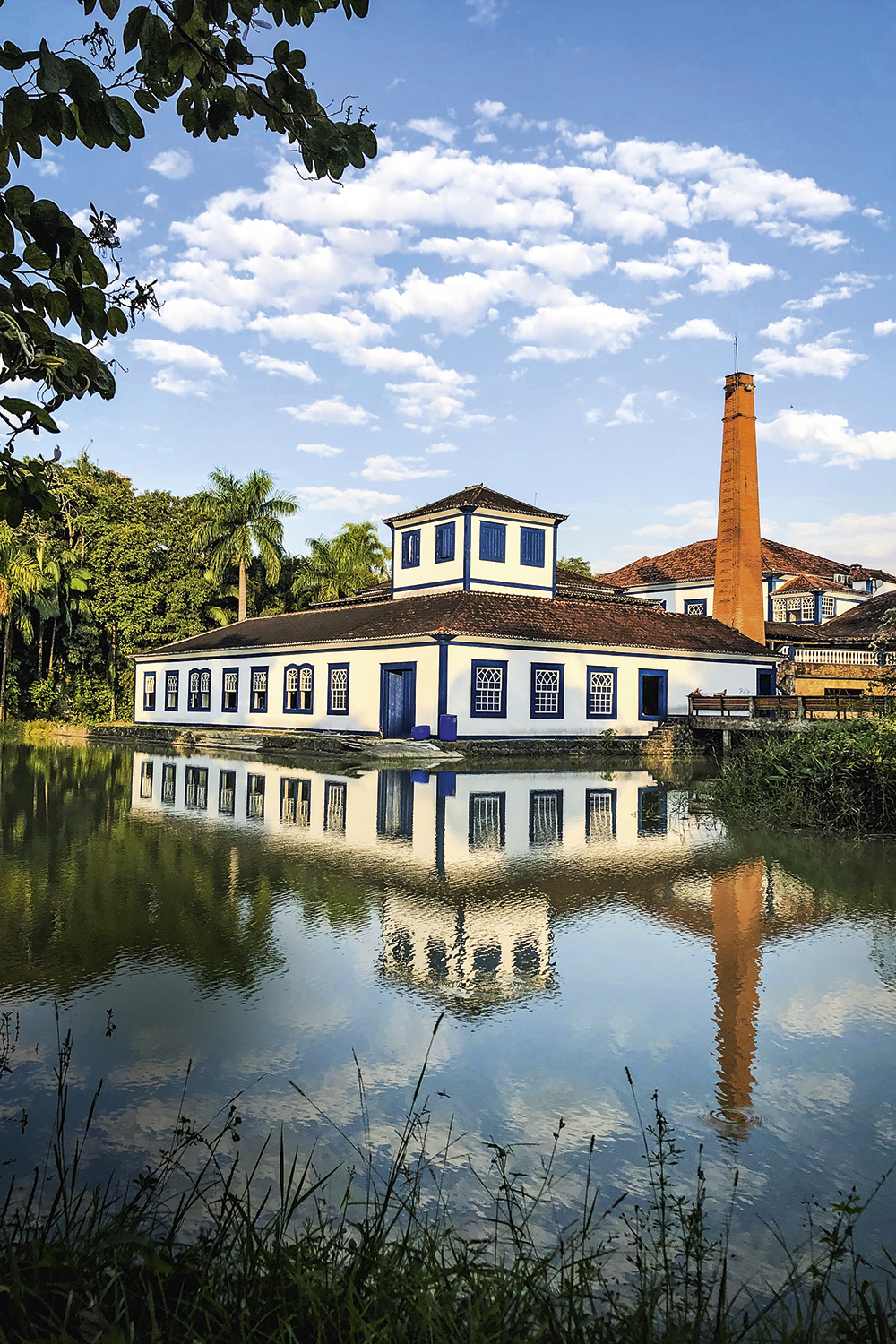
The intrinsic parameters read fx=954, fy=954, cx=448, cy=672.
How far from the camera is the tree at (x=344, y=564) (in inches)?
2071

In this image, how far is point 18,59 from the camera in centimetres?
309

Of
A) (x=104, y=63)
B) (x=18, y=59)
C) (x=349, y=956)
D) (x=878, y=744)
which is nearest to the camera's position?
(x=18, y=59)

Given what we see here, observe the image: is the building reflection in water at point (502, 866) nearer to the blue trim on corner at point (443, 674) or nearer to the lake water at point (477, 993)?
the lake water at point (477, 993)

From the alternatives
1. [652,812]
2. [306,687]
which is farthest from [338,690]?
[652,812]

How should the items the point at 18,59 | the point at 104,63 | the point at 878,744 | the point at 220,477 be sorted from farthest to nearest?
the point at 220,477 < the point at 878,744 < the point at 104,63 < the point at 18,59

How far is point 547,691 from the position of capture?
3122 centimetres

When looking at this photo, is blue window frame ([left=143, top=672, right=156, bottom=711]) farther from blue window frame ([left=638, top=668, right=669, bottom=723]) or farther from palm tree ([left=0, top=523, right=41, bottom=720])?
blue window frame ([left=638, top=668, right=669, bottom=723])

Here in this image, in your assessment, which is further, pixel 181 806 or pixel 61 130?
pixel 181 806

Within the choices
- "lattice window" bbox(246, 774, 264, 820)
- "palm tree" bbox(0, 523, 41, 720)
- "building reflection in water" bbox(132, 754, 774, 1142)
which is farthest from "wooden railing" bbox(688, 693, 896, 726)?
"palm tree" bbox(0, 523, 41, 720)

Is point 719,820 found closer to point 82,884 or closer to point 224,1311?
point 82,884

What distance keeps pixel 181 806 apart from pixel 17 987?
10.1m

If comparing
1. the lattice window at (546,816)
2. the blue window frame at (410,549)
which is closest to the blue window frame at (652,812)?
the lattice window at (546,816)

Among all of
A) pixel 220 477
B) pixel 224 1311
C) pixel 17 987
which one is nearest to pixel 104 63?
pixel 224 1311

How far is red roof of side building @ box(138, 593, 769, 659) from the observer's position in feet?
98.9
